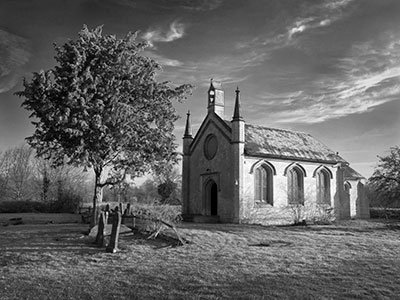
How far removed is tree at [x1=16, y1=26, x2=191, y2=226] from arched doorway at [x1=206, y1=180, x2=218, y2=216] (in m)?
12.0

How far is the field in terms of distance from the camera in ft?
31.8

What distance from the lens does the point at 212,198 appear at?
32.9 meters

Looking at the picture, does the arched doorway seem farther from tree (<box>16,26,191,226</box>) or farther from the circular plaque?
Result: tree (<box>16,26,191,226</box>)

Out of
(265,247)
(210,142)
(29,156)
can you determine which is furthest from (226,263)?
(29,156)

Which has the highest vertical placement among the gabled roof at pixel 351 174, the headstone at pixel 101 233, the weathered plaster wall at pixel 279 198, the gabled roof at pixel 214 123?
the gabled roof at pixel 214 123

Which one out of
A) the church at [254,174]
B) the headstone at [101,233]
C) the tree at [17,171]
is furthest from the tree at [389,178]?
the tree at [17,171]

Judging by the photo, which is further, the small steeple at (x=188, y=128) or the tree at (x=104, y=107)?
the small steeple at (x=188, y=128)

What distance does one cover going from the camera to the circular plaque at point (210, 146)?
32.0 m

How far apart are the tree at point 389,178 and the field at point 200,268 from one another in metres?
8.99

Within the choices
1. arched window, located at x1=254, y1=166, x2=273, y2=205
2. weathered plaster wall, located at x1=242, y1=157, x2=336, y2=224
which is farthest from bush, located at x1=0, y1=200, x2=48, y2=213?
arched window, located at x1=254, y1=166, x2=273, y2=205

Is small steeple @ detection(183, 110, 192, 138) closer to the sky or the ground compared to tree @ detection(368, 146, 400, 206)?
closer to the sky

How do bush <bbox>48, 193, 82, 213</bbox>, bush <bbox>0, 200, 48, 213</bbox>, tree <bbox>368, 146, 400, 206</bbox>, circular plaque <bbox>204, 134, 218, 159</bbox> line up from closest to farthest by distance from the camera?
tree <bbox>368, 146, 400, 206</bbox>, circular plaque <bbox>204, 134, 218, 159</bbox>, bush <bbox>0, 200, 48, 213</bbox>, bush <bbox>48, 193, 82, 213</bbox>

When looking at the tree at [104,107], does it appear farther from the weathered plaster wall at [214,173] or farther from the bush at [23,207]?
the bush at [23,207]

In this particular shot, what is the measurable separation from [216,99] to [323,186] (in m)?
13.3
